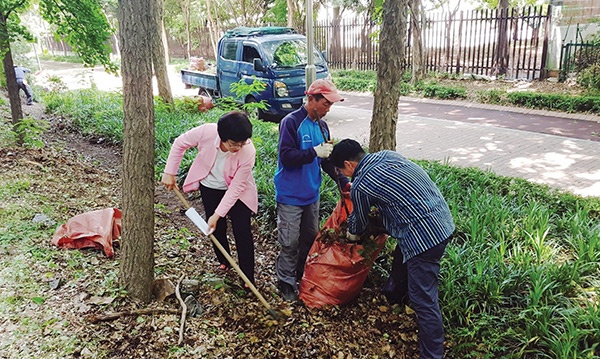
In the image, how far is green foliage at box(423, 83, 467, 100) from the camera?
41.4ft

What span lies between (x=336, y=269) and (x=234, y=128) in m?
1.28

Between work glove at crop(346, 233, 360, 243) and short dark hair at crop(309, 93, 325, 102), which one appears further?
short dark hair at crop(309, 93, 325, 102)

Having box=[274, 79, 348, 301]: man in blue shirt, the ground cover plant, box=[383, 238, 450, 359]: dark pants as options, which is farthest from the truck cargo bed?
box=[383, 238, 450, 359]: dark pants

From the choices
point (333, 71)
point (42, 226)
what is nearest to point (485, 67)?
point (333, 71)

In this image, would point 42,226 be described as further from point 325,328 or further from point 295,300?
point 325,328

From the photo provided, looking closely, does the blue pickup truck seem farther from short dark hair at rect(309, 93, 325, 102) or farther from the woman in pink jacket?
short dark hair at rect(309, 93, 325, 102)

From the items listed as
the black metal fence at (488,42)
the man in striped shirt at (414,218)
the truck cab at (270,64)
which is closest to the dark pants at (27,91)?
the truck cab at (270,64)

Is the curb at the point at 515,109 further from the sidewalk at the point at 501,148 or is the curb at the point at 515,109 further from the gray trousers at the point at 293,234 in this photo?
the gray trousers at the point at 293,234

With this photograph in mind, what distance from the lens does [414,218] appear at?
9.32 ft

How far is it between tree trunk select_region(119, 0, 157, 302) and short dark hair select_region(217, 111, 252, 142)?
48 centimetres

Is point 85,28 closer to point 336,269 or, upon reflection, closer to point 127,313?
point 127,313

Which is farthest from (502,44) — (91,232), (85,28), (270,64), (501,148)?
(91,232)

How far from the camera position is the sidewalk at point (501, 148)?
631 centimetres

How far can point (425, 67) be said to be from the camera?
15.0 meters
